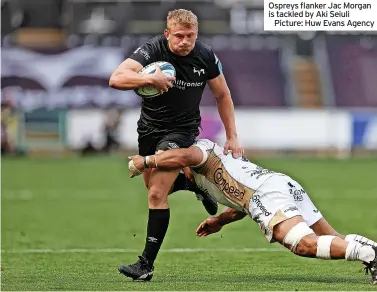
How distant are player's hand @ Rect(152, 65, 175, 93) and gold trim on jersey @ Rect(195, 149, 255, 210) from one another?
2.78 feet

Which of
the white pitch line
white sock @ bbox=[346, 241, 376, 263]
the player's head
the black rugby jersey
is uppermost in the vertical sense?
the player's head

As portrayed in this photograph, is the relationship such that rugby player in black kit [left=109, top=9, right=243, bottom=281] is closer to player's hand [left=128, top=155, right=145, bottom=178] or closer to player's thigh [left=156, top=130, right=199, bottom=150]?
player's thigh [left=156, top=130, right=199, bottom=150]

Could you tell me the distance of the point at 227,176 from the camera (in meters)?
9.67

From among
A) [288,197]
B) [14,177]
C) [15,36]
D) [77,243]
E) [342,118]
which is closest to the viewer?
[288,197]

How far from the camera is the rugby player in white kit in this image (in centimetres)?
895

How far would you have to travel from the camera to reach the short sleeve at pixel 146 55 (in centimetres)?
951

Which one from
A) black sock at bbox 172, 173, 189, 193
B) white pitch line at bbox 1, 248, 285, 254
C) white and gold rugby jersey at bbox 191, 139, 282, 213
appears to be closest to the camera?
white and gold rugby jersey at bbox 191, 139, 282, 213

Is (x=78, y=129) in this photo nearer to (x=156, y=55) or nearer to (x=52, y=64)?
(x=52, y=64)

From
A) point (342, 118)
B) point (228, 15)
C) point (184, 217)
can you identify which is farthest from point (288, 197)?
point (228, 15)

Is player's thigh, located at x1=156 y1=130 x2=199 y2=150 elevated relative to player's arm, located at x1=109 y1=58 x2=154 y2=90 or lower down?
lower down

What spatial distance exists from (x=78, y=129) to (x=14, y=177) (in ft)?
26.8

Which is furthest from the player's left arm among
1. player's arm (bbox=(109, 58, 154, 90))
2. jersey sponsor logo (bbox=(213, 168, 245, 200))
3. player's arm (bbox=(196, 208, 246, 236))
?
player's arm (bbox=(109, 58, 154, 90))

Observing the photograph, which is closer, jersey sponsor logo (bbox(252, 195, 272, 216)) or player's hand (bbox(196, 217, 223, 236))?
jersey sponsor logo (bbox(252, 195, 272, 216))

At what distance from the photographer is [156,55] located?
31.5 ft
